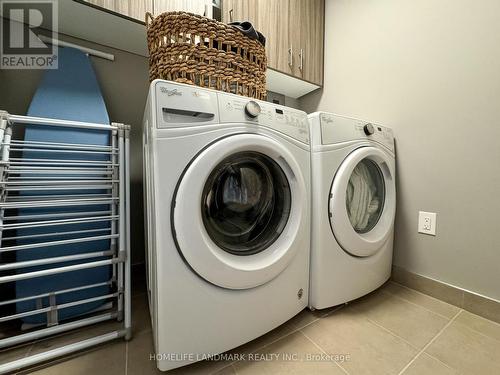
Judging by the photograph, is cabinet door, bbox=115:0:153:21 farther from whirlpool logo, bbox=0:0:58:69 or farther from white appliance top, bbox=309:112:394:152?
white appliance top, bbox=309:112:394:152

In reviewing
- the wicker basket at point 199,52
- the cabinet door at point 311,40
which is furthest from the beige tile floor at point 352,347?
the cabinet door at point 311,40

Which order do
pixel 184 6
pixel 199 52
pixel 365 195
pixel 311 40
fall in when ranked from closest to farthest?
pixel 199 52, pixel 184 6, pixel 365 195, pixel 311 40

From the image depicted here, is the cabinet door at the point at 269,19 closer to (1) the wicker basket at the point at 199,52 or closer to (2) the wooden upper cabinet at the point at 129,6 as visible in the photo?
(2) the wooden upper cabinet at the point at 129,6

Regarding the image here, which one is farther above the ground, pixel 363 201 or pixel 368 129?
pixel 368 129

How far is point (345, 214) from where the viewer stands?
887mm

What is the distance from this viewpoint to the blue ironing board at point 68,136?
0.84 m

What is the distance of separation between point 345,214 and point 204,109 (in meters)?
0.69

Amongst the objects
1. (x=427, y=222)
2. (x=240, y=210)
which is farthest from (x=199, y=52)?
(x=427, y=222)

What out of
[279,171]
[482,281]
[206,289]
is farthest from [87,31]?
[482,281]

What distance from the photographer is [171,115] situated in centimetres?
59

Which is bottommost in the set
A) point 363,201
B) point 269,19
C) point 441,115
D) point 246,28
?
point 363,201

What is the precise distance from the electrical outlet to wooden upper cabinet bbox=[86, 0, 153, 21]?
1.63 m

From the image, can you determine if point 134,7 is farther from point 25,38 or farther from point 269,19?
point 269,19

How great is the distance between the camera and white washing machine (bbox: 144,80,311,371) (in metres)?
0.57
